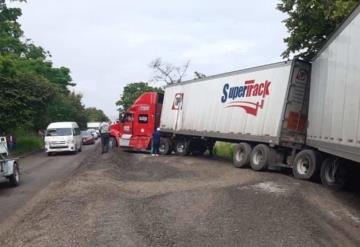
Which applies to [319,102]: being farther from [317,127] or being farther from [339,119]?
[339,119]

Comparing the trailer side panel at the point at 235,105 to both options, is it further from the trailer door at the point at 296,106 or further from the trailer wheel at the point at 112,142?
the trailer wheel at the point at 112,142

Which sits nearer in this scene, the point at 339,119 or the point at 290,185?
the point at 339,119

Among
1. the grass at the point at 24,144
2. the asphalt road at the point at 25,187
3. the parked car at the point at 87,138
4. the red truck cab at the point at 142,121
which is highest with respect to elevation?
the red truck cab at the point at 142,121

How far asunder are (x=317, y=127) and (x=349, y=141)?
4537 millimetres

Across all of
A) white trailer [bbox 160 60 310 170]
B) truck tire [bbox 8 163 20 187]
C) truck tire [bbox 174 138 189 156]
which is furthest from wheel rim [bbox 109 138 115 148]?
truck tire [bbox 8 163 20 187]

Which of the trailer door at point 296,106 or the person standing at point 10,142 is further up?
the trailer door at point 296,106

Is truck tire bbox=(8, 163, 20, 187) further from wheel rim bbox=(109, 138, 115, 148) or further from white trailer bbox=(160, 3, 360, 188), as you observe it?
wheel rim bbox=(109, 138, 115, 148)

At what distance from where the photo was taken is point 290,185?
16250 mm

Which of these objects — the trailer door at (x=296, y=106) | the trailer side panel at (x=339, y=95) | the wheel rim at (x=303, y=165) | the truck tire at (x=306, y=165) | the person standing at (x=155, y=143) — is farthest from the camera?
the person standing at (x=155, y=143)

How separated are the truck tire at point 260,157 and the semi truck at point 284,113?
0.12ft

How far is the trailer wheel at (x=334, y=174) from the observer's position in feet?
53.5

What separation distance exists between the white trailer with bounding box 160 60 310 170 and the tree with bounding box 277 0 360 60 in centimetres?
260

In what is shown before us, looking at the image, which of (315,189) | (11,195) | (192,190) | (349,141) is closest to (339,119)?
(349,141)

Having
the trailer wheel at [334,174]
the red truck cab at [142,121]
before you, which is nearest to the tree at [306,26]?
the trailer wheel at [334,174]
